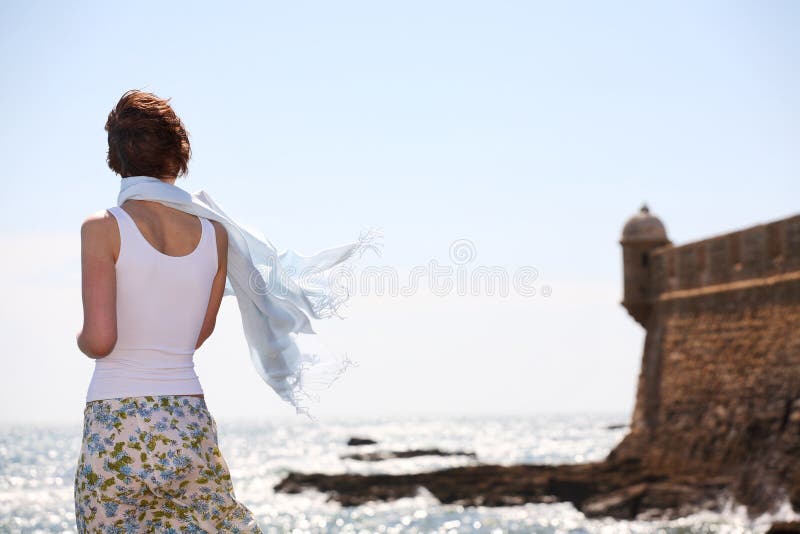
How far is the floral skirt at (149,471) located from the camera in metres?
2.67

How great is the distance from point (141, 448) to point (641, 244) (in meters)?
20.7

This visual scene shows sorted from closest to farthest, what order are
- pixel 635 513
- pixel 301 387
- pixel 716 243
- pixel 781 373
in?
1. pixel 301 387
2. pixel 781 373
3. pixel 635 513
4. pixel 716 243

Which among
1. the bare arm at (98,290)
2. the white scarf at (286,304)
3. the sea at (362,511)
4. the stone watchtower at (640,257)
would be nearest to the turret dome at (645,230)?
the stone watchtower at (640,257)

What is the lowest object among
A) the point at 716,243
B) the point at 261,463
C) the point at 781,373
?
the point at 261,463

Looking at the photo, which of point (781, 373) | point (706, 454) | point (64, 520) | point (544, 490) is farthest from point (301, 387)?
point (64, 520)

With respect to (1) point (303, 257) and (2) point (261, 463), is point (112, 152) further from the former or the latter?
(2) point (261, 463)

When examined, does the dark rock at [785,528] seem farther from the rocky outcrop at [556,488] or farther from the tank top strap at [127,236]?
the tank top strap at [127,236]

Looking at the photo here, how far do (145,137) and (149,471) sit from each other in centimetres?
77

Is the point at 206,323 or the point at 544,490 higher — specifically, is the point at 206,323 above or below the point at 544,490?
above

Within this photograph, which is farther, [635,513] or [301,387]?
[635,513]

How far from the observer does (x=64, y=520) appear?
28594mm

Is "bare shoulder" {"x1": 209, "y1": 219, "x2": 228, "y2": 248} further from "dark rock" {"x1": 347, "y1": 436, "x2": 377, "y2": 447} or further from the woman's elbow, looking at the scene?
"dark rock" {"x1": 347, "y1": 436, "x2": 377, "y2": 447}

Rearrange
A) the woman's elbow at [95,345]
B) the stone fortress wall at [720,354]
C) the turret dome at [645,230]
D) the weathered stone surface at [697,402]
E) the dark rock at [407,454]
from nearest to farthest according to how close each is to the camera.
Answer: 1. the woman's elbow at [95,345]
2. the stone fortress wall at [720,354]
3. the weathered stone surface at [697,402]
4. the turret dome at [645,230]
5. the dark rock at [407,454]

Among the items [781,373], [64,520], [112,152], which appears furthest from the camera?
[64,520]
